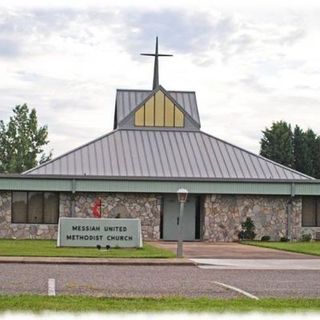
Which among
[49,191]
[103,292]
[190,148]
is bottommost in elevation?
[103,292]

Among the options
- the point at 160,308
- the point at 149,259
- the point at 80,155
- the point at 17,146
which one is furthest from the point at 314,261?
the point at 17,146

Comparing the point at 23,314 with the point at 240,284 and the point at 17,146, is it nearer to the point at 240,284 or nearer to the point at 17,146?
the point at 240,284

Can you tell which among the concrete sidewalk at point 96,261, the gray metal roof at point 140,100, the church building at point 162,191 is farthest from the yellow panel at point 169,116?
the concrete sidewalk at point 96,261

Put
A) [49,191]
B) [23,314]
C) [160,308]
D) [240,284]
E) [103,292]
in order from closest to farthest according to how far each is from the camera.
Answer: [23,314]
[160,308]
[103,292]
[240,284]
[49,191]

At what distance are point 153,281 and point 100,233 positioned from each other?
40.5 feet

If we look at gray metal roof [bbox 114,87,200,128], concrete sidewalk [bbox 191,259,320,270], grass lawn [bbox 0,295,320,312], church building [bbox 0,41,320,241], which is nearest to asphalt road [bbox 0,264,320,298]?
concrete sidewalk [bbox 191,259,320,270]

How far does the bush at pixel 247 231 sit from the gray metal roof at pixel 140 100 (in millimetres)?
8028

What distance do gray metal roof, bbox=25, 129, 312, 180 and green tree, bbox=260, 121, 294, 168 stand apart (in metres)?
→ 46.6

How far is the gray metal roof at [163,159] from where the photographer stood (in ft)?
119

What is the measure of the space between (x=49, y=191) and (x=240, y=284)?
2104 cm

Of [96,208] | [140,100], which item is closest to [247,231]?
[96,208]

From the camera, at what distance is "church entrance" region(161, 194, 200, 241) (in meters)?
37.0

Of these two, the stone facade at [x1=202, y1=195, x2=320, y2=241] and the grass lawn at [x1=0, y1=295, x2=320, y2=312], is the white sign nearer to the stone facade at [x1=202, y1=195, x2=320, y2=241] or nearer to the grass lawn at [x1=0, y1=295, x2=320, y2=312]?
the stone facade at [x1=202, y1=195, x2=320, y2=241]

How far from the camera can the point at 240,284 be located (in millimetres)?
15367
